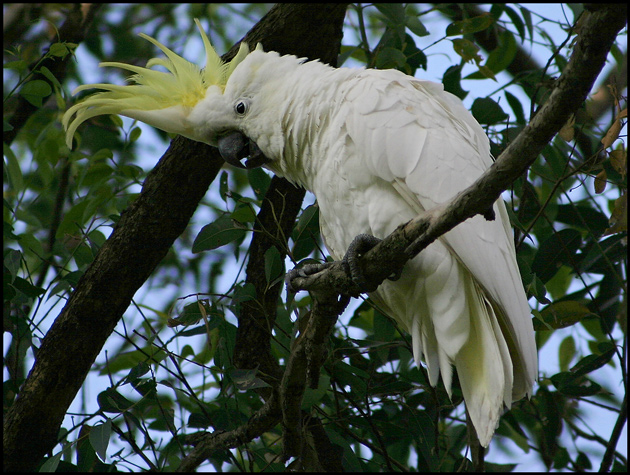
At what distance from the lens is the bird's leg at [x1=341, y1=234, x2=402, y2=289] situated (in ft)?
4.92

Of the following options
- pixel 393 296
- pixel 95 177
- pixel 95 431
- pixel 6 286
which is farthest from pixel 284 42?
pixel 95 431

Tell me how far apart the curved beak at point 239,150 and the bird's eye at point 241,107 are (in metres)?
0.07

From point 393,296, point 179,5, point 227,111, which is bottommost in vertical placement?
point 393,296

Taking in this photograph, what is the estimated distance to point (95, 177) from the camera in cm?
249

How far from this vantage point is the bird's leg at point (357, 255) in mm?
1500

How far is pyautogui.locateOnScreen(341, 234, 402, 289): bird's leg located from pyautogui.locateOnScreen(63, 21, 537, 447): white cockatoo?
0.09 m

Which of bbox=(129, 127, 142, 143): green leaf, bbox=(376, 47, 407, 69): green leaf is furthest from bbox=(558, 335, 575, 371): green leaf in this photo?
bbox=(129, 127, 142, 143): green leaf

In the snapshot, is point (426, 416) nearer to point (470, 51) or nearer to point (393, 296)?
point (393, 296)

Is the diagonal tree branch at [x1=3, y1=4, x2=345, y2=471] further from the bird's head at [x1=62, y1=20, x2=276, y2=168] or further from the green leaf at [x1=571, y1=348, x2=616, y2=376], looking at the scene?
the green leaf at [x1=571, y1=348, x2=616, y2=376]

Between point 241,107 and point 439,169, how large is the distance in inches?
27.3

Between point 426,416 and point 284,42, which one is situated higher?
point 284,42

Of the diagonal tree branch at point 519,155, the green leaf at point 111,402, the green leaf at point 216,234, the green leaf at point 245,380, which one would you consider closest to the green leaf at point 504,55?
the green leaf at point 216,234

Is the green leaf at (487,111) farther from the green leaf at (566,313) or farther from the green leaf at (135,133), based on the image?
the green leaf at (135,133)

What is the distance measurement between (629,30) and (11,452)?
2421 mm
